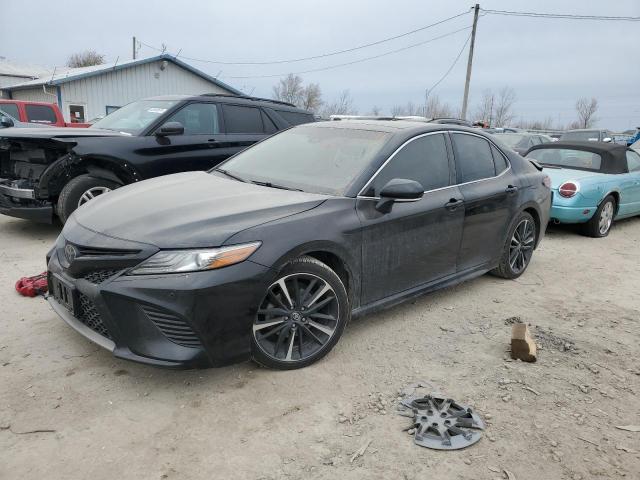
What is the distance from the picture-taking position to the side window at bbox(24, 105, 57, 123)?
14.1 meters

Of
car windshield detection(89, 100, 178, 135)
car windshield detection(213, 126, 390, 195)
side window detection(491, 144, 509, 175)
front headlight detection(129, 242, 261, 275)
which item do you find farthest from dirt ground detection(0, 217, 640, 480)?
car windshield detection(89, 100, 178, 135)

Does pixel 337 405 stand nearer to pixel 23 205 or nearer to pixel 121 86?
pixel 23 205

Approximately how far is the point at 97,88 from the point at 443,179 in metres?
23.9

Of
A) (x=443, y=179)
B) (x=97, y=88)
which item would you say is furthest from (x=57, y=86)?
(x=443, y=179)

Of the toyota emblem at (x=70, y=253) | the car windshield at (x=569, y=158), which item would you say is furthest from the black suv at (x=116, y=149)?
the car windshield at (x=569, y=158)

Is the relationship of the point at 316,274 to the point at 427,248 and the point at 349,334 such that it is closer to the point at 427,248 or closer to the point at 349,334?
the point at 349,334

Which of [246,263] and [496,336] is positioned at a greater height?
[246,263]

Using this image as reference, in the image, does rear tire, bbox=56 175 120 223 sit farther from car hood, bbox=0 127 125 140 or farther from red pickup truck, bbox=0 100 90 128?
red pickup truck, bbox=0 100 90 128

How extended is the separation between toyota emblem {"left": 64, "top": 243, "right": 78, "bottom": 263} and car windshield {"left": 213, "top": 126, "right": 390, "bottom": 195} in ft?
4.56

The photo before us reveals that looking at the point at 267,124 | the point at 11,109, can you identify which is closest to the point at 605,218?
the point at 267,124

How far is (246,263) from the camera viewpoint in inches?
114

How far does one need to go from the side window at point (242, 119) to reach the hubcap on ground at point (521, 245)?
395 centimetres

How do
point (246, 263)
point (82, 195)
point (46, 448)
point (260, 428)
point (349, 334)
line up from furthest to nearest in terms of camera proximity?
point (82, 195), point (349, 334), point (246, 263), point (260, 428), point (46, 448)

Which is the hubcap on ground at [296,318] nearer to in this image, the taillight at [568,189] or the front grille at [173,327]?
the front grille at [173,327]
